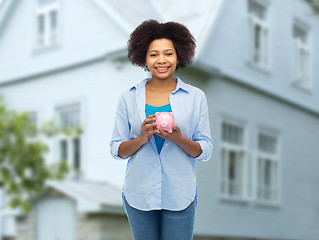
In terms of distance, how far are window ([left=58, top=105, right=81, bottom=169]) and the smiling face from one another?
10.3m

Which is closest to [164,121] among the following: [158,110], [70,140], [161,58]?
[158,110]

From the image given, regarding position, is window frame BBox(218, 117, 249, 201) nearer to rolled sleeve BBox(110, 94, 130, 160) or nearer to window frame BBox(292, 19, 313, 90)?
window frame BBox(292, 19, 313, 90)

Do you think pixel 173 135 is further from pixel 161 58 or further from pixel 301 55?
pixel 301 55

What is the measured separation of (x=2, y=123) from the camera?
11398 mm

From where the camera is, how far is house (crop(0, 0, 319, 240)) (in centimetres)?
1208

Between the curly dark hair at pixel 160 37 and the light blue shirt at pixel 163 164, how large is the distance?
0.21m

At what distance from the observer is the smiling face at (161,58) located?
101 inches

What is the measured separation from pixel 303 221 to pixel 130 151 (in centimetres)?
1394

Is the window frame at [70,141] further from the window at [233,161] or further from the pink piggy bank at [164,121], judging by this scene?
the pink piggy bank at [164,121]

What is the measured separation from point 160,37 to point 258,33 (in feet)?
41.4

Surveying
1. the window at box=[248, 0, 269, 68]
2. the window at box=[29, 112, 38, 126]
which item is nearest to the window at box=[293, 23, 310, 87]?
the window at box=[248, 0, 269, 68]

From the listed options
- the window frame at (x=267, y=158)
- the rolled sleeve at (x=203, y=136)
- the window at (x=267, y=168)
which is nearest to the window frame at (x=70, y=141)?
the window frame at (x=267, y=158)

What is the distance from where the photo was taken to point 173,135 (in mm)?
2379

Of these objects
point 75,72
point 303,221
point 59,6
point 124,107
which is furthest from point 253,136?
point 124,107
